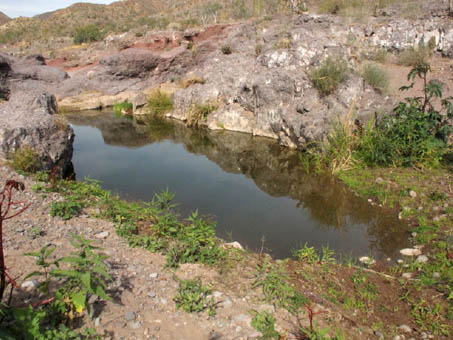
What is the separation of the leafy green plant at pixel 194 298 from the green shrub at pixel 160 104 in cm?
1128

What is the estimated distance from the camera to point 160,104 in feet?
44.8

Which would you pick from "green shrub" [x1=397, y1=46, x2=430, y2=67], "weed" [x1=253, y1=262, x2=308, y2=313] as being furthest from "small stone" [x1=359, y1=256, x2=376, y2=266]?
"green shrub" [x1=397, y1=46, x2=430, y2=67]

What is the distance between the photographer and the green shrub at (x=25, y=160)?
5.36 m

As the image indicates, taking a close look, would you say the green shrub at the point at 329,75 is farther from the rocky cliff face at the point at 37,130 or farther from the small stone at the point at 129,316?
the small stone at the point at 129,316

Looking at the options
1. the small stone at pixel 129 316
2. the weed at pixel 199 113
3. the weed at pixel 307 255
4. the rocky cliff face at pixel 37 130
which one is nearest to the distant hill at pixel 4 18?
the weed at pixel 199 113

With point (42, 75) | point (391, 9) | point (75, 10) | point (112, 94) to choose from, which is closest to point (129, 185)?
point (112, 94)

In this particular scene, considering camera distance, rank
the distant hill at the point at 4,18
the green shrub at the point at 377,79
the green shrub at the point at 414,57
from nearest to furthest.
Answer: the green shrub at the point at 377,79 < the green shrub at the point at 414,57 < the distant hill at the point at 4,18

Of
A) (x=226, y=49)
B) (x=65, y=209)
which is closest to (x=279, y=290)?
(x=65, y=209)

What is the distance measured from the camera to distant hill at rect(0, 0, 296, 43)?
96.1 feet

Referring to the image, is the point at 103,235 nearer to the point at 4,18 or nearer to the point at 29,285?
the point at 29,285

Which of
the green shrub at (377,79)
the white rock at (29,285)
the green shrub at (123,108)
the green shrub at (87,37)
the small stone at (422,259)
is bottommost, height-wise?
the small stone at (422,259)

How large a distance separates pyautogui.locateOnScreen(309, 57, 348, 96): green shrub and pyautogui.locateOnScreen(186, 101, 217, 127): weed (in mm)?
3948

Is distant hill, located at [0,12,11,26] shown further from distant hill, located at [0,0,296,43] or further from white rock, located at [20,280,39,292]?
white rock, located at [20,280,39,292]

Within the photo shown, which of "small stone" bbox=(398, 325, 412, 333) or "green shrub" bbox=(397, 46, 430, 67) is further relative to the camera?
"green shrub" bbox=(397, 46, 430, 67)
